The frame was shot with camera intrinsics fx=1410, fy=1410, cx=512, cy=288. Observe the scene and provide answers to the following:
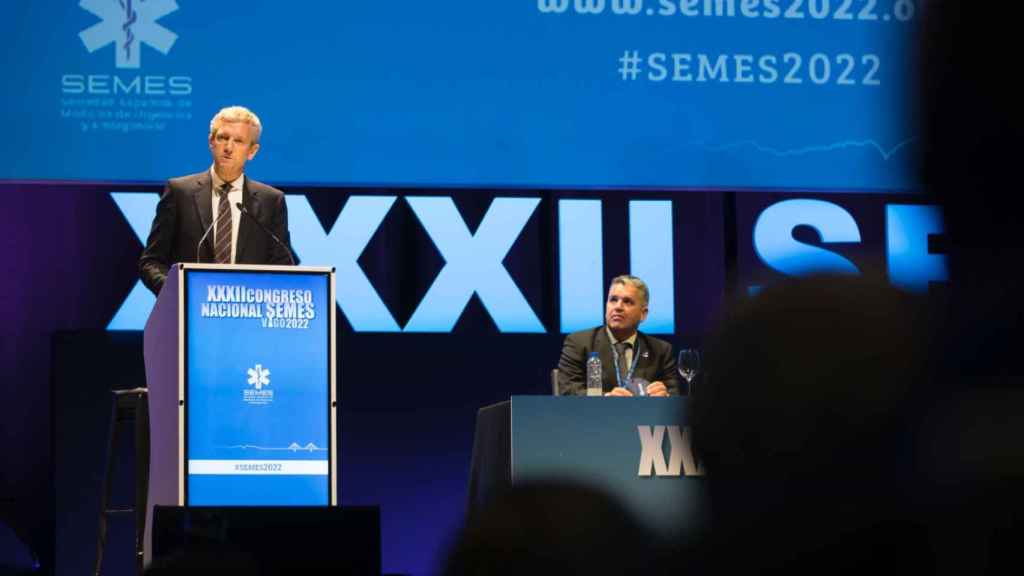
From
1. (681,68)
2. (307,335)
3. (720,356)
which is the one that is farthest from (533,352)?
(720,356)

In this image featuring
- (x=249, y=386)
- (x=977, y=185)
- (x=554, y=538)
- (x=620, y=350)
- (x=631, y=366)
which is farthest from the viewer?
(x=620, y=350)

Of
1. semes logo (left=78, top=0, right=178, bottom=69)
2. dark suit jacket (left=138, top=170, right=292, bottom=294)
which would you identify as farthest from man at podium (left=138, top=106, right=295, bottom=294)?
semes logo (left=78, top=0, right=178, bottom=69)

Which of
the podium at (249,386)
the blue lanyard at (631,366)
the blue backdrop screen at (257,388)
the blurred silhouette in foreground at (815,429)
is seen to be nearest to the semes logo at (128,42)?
the blue lanyard at (631,366)

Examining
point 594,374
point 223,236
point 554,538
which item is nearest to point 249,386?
point 223,236

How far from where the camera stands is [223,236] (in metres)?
4.25

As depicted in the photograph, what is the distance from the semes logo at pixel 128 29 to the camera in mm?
6066

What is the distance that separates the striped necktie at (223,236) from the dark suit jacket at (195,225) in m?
0.04

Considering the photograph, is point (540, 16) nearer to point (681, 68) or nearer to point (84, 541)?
point (681, 68)

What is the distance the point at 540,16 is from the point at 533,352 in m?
1.51

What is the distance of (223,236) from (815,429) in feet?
12.4

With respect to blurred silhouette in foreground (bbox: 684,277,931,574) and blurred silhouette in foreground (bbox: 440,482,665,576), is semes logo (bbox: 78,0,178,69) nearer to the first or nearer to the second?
blurred silhouette in foreground (bbox: 440,482,665,576)

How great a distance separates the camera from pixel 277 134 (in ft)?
20.2

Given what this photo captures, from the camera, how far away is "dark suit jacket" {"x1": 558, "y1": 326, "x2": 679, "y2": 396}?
5812 mm

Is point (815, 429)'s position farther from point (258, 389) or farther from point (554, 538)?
point (258, 389)
